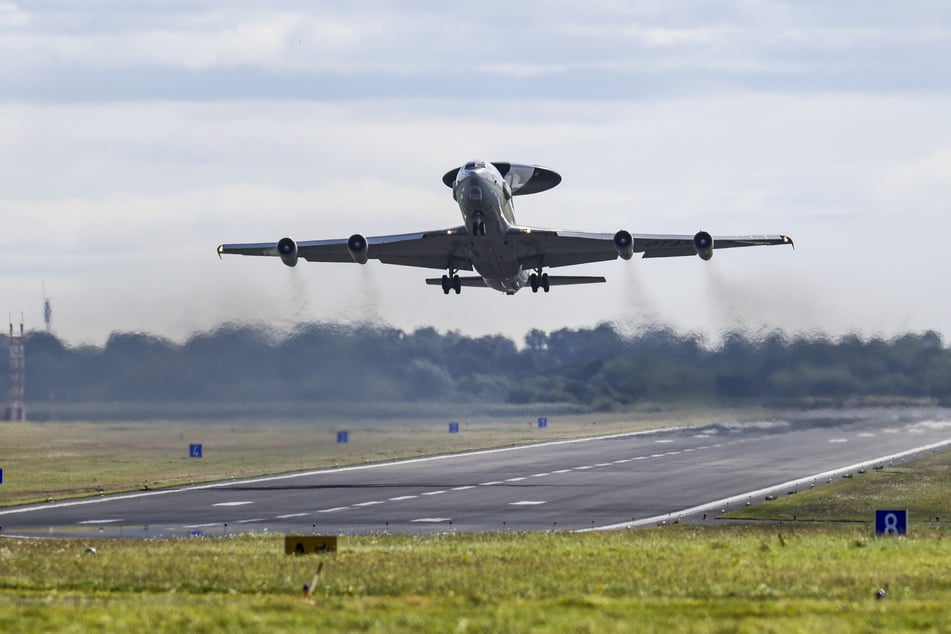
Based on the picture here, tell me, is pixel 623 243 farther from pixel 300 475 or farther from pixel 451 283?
pixel 300 475

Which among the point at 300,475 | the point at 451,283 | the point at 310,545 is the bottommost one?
the point at 300,475

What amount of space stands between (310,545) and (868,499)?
87.0 feet

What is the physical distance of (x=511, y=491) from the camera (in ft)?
192

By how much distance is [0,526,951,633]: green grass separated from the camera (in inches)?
856

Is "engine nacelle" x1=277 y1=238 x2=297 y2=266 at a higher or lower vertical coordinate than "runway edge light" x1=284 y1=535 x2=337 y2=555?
higher

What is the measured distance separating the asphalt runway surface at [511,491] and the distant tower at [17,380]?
2188cm

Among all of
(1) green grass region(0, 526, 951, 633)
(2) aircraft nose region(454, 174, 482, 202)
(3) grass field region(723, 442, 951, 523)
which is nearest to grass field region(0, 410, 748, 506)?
(2) aircraft nose region(454, 174, 482, 202)

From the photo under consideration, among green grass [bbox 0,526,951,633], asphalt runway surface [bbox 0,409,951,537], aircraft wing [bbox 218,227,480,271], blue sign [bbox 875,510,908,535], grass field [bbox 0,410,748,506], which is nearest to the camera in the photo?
green grass [bbox 0,526,951,633]

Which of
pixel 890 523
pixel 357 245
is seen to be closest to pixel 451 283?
pixel 357 245

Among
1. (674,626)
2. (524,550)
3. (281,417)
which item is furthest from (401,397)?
(674,626)

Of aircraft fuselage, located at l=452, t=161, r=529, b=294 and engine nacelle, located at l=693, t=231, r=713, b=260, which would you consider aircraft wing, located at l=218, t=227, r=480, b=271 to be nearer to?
aircraft fuselage, located at l=452, t=161, r=529, b=294

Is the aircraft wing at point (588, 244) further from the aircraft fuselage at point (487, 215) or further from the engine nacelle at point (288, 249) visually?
the engine nacelle at point (288, 249)

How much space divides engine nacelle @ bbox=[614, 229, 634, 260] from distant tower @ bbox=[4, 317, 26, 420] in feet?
137

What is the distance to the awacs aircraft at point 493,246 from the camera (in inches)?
2169
